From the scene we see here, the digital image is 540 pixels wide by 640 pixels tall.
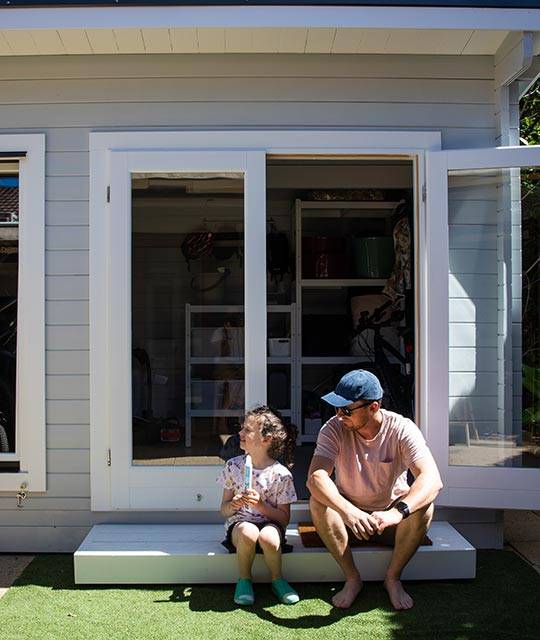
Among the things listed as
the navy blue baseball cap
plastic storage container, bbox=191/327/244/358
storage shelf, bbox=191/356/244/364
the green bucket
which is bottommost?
the navy blue baseball cap

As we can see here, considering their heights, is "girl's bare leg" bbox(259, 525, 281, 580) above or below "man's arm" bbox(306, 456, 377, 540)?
below

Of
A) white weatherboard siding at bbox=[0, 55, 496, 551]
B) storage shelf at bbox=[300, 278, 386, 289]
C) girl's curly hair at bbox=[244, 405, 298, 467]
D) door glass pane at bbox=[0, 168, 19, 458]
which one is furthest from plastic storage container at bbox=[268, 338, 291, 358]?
girl's curly hair at bbox=[244, 405, 298, 467]

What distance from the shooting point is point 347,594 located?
135 inches

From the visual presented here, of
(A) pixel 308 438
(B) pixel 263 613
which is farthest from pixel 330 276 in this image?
(B) pixel 263 613

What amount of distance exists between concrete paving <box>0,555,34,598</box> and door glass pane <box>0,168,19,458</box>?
18.2 inches

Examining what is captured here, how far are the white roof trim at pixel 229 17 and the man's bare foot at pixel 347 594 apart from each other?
2568 mm

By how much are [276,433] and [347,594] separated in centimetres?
76

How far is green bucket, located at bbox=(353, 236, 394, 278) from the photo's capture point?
21.4 feet

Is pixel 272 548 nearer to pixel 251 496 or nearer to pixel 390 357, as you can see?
pixel 251 496

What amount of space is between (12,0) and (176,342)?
1.88 m

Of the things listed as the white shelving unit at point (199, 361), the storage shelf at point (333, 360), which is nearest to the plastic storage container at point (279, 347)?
the storage shelf at point (333, 360)

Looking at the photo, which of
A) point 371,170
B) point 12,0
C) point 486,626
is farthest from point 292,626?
point 371,170

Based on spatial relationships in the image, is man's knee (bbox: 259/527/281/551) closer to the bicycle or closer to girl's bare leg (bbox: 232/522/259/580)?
girl's bare leg (bbox: 232/522/259/580)

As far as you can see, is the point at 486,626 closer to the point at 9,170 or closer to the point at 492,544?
the point at 492,544
